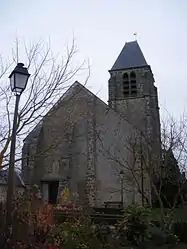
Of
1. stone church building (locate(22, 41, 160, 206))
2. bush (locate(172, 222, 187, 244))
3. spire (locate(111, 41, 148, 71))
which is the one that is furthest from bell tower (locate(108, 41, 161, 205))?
bush (locate(172, 222, 187, 244))

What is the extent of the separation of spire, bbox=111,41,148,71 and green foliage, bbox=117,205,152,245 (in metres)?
25.1

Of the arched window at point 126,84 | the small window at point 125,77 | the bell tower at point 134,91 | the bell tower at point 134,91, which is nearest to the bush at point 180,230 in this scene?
the bell tower at point 134,91

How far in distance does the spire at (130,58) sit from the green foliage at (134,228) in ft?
82.5

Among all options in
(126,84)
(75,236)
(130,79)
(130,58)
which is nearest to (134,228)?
(75,236)

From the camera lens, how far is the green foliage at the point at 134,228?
759 centimetres

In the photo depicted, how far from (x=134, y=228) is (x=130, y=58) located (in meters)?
27.5

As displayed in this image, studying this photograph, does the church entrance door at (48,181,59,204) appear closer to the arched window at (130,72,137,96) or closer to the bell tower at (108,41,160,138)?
the bell tower at (108,41,160,138)

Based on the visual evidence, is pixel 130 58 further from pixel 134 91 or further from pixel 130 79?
pixel 134 91

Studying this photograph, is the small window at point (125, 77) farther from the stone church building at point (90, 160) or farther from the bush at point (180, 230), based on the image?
the bush at point (180, 230)

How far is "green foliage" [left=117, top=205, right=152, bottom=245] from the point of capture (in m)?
7.59

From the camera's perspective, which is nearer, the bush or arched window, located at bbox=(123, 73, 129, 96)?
the bush

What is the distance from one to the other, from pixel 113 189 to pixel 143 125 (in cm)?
958

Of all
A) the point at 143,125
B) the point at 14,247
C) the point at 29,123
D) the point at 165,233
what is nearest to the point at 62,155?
the point at 143,125

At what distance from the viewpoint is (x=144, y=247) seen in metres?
7.35
